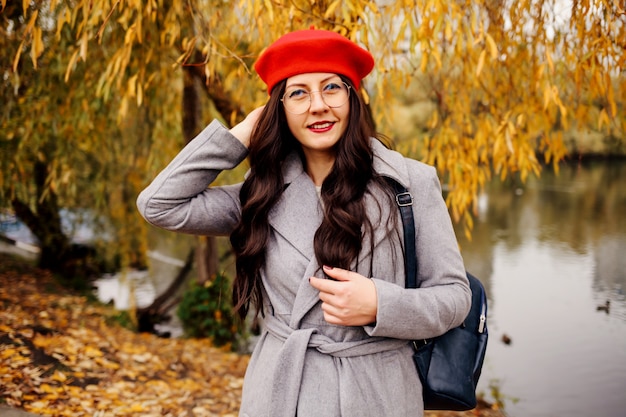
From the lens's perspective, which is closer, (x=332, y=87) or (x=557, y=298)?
(x=332, y=87)

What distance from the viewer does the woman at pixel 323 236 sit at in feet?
4.45

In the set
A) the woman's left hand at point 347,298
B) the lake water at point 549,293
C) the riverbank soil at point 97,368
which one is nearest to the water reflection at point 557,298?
the lake water at point 549,293

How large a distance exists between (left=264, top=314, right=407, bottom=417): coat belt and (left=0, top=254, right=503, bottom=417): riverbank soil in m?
2.13

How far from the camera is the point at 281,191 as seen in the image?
1547 millimetres

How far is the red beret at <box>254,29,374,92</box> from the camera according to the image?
1.42m

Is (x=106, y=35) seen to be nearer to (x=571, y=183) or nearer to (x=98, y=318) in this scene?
(x=98, y=318)

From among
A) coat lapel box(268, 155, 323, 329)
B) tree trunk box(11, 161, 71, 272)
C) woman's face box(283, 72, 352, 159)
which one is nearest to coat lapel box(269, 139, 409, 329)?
coat lapel box(268, 155, 323, 329)

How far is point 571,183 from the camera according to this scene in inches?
652

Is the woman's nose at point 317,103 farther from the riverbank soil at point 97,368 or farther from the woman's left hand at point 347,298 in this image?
the riverbank soil at point 97,368

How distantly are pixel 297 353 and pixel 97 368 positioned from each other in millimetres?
2934

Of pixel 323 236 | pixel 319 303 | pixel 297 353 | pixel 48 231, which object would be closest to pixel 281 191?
pixel 323 236

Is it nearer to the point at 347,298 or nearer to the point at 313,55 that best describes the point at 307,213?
the point at 347,298

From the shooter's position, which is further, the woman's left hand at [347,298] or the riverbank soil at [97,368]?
the riverbank soil at [97,368]

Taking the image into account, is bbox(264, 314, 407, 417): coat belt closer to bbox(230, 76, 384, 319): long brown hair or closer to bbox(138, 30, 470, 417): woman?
bbox(138, 30, 470, 417): woman
